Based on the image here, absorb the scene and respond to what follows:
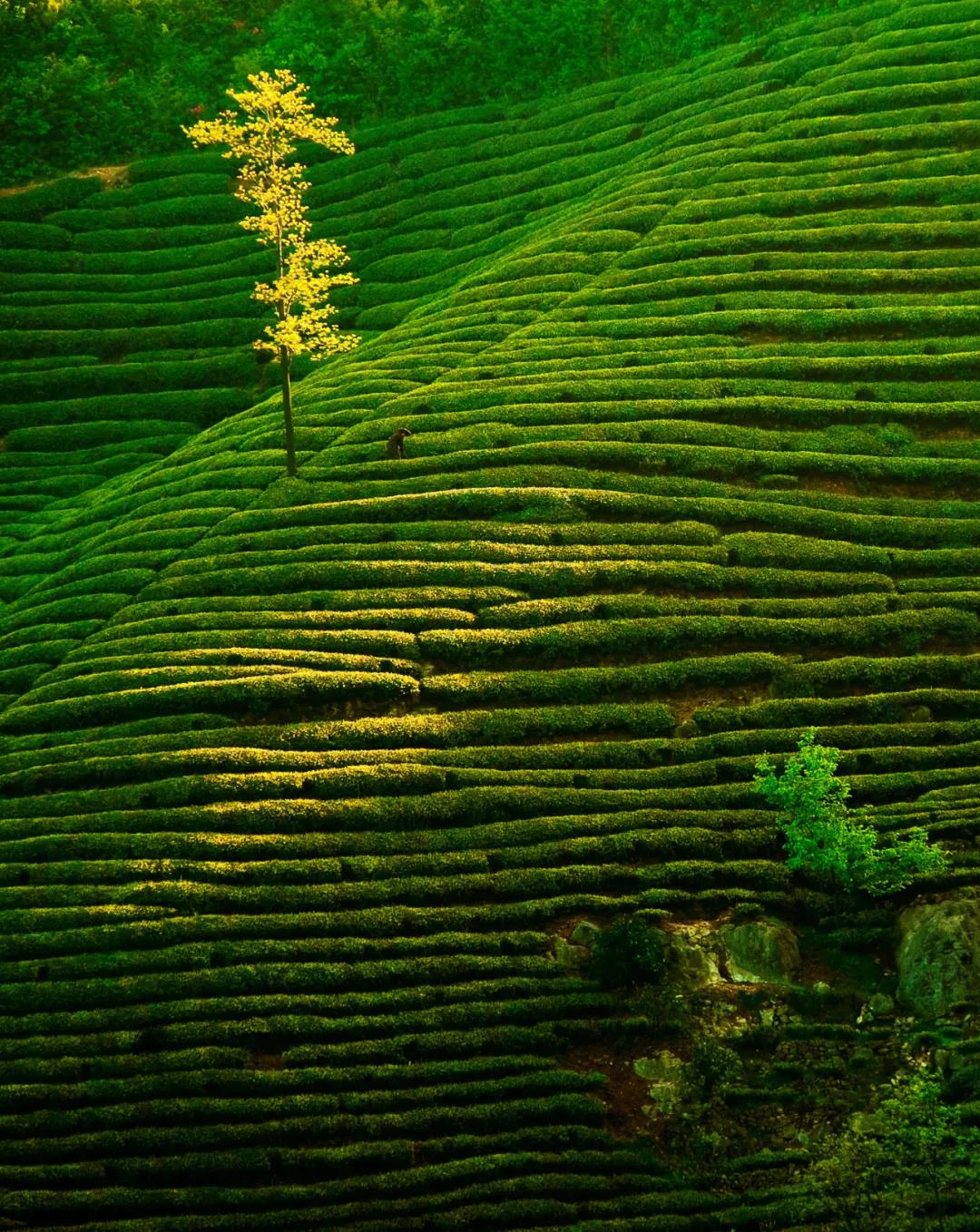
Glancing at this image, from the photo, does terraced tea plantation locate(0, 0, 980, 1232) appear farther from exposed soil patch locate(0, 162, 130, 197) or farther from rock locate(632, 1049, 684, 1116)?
exposed soil patch locate(0, 162, 130, 197)

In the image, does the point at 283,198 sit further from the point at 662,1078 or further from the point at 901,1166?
the point at 901,1166

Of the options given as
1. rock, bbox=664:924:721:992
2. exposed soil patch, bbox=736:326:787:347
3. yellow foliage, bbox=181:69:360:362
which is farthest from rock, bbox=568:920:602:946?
exposed soil patch, bbox=736:326:787:347

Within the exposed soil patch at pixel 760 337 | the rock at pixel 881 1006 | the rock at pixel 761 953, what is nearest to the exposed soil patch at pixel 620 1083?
the rock at pixel 761 953

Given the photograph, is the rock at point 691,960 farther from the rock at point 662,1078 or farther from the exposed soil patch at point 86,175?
the exposed soil patch at point 86,175

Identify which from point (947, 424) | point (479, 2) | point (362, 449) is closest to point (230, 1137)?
point (362, 449)

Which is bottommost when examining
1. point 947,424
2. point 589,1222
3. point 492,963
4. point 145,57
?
point 589,1222

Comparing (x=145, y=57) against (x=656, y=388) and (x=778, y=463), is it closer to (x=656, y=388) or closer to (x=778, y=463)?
(x=656, y=388)
